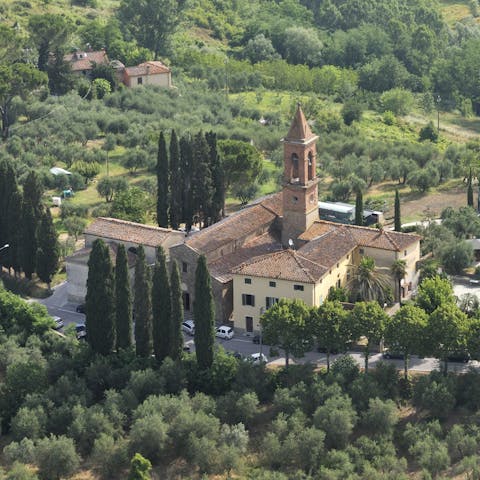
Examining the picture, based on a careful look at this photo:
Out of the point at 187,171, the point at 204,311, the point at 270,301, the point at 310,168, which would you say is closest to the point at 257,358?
the point at 270,301

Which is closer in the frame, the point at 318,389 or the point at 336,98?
the point at 318,389

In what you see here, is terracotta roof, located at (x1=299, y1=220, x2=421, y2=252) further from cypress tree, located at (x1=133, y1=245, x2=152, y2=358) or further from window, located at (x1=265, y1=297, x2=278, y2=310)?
cypress tree, located at (x1=133, y1=245, x2=152, y2=358)

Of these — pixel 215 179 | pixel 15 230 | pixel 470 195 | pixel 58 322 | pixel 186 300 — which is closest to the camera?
pixel 186 300

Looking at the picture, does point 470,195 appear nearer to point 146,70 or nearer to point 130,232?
point 130,232

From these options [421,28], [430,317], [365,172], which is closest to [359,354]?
[430,317]

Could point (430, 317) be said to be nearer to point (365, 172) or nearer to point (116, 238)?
point (116, 238)

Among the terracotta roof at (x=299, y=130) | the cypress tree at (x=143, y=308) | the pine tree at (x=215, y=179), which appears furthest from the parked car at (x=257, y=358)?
the pine tree at (x=215, y=179)

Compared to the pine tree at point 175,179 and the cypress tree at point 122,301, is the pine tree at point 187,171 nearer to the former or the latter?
the pine tree at point 175,179
